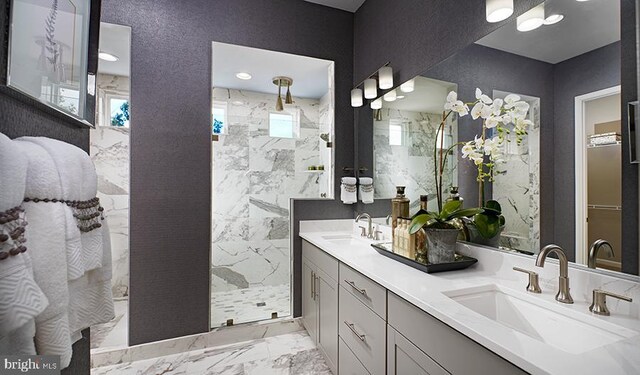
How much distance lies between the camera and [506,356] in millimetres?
672

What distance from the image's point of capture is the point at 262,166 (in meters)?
2.67

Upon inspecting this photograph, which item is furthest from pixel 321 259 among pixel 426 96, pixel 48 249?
pixel 48 249

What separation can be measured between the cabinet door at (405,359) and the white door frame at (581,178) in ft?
2.17

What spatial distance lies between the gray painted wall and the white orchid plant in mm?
1684

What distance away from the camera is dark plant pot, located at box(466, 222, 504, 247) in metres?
1.32

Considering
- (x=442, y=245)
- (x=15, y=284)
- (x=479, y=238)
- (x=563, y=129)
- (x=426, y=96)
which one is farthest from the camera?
(x=426, y=96)

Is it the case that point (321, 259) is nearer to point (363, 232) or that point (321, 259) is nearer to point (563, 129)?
point (363, 232)

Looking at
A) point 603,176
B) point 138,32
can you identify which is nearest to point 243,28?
point 138,32

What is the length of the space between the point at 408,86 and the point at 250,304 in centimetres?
220

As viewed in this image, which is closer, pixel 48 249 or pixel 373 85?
pixel 48 249

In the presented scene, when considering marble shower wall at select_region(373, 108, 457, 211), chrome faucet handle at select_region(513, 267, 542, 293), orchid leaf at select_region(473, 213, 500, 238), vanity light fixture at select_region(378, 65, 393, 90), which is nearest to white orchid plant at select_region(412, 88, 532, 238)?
orchid leaf at select_region(473, 213, 500, 238)

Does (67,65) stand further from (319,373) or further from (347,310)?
(319,373)

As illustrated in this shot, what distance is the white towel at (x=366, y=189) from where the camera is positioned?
2.37 m

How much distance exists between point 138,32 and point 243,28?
2.47 ft
